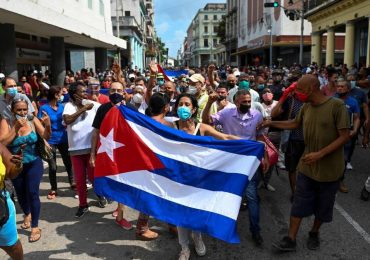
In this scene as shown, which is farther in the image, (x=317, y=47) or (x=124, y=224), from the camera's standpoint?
(x=317, y=47)

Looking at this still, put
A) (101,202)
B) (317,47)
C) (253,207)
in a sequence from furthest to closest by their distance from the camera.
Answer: (317,47), (101,202), (253,207)

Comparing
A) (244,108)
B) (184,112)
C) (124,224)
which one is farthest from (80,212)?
(244,108)

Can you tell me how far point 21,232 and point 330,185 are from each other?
3726 mm

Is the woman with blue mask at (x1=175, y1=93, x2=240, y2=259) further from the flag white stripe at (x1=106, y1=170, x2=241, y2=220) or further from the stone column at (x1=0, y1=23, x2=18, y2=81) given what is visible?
the stone column at (x1=0, y1=23, x2=18, y2=81)

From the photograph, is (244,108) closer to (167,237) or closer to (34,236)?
(167,237)

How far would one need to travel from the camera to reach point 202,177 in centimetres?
383

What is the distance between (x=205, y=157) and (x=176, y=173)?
34cm

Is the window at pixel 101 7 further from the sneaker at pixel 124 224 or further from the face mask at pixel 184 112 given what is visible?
the face mask at pixel 184 112

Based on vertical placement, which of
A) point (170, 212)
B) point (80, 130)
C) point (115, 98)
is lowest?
point (170, 212)

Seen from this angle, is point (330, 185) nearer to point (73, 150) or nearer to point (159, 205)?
point (159, 205)

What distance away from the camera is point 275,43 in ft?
→ 141

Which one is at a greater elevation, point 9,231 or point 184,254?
point 9,231

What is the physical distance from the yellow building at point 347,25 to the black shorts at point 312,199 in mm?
18299

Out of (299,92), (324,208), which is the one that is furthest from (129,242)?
(299,92)
